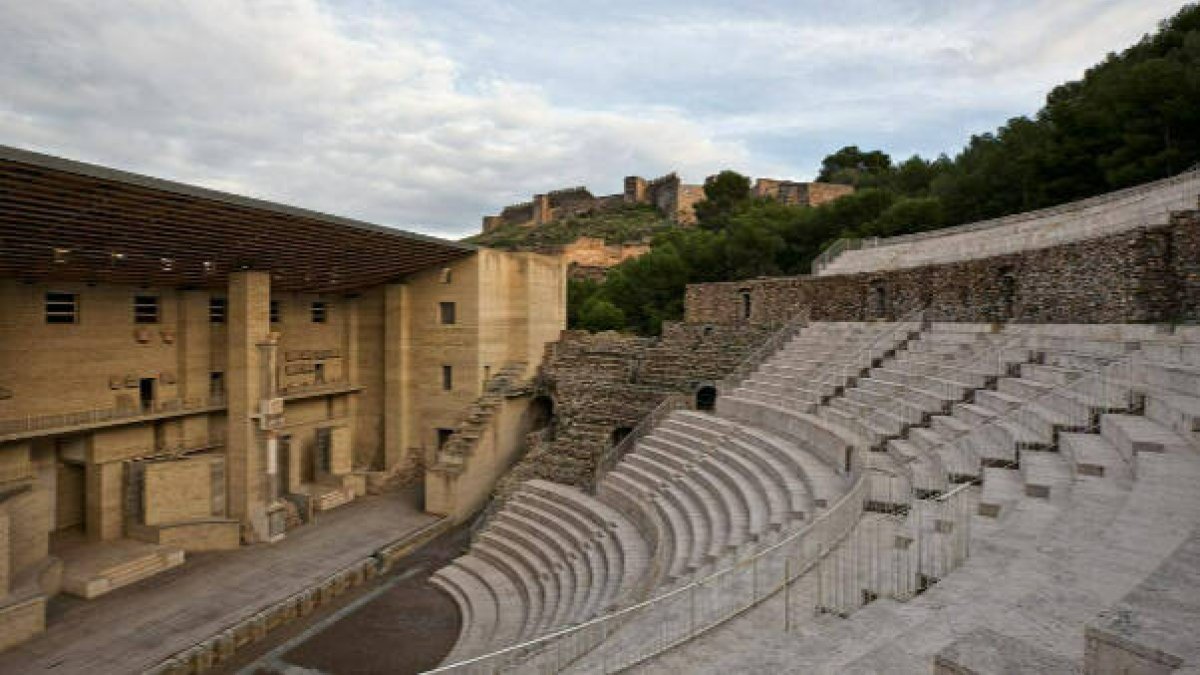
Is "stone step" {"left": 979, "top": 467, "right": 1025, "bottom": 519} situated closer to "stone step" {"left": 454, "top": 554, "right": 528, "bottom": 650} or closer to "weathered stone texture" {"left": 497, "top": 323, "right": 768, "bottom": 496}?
"stone step" {"left": 454, "top": 554, "right": 528, "bottom": 650}

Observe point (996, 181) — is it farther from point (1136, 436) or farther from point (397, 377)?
point (397, 377)

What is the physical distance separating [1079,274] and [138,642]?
20365mm

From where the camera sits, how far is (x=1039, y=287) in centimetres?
1445

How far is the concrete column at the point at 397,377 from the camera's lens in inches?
952

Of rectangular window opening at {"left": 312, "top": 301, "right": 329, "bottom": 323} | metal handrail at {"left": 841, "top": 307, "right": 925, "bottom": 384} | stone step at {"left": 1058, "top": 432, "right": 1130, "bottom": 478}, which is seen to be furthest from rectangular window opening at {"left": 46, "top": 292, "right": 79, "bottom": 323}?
stone step at {"left": 1058, "top": 432, "right": 1130, "bottom": 478}

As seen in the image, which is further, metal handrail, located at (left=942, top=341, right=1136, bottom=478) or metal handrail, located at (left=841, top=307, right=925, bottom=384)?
metal handrail, located at (left=841, top=307, right=925, bottom=384)

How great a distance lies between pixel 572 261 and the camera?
57.1 metres

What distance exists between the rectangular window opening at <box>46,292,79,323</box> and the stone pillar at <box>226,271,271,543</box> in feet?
12.3

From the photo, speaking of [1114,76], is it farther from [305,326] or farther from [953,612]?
[305,326]

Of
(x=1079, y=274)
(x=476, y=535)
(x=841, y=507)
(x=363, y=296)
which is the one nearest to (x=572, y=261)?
(x=363, y=296)

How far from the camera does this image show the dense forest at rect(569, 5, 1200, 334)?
21.3 m

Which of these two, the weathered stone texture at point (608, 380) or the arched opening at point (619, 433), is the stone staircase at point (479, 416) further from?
the arched opening at point (619, 433)

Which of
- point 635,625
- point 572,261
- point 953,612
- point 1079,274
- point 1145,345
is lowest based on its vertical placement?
point 635,625

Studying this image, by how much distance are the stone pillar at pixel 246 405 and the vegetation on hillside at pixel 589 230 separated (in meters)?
42.5
